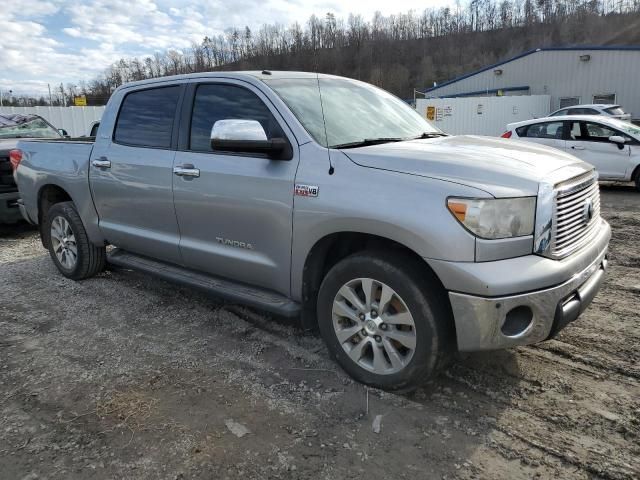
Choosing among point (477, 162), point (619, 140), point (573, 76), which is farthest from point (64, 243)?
point (573, 76)

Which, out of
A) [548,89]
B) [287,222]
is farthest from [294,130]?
[548,89]

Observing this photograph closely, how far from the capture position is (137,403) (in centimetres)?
310

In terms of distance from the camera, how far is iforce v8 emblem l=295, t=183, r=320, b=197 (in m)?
3.16

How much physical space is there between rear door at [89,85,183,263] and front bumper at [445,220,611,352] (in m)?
2.39

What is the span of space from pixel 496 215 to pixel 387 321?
0.85 m

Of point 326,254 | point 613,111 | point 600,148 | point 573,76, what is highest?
point 573,76

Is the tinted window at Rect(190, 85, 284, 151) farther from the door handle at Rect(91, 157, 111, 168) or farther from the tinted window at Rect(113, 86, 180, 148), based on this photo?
the door handle at Rect(91, 157, 111, 168)

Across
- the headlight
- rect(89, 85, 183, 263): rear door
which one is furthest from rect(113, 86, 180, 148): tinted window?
the headlight

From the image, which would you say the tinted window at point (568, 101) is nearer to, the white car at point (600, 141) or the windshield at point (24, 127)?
the white car at point (600, 141)

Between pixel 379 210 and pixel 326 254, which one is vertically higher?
pixel 379 210

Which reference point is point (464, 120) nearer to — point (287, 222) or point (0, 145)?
point (0, 145)

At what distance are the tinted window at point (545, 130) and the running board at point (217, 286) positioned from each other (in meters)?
9.64

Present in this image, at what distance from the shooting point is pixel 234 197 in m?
3.58

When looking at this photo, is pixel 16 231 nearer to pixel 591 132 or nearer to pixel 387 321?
pixel 387 321
